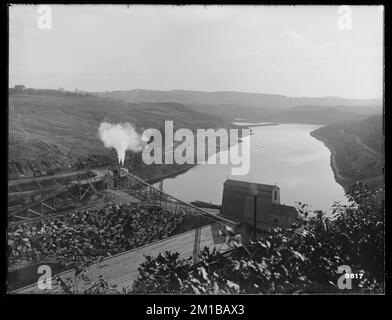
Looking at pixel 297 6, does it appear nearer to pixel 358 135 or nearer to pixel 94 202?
pixel 358 135

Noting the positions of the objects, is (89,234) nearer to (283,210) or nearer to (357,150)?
(283,210)

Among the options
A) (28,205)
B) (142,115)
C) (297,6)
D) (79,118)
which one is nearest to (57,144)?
(79,118)

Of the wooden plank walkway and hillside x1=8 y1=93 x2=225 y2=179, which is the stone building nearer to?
the wooden plank walkway

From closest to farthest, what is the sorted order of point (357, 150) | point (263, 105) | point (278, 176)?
point (278, 176)
point (357, 150)
point (263, 105)

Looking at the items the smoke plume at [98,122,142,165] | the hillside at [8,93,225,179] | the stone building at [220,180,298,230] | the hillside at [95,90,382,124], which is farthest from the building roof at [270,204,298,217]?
the smoke plume at [98,122,142,165]

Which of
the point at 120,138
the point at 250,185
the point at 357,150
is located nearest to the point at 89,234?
the point at 120,138

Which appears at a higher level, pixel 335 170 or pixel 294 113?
pixel 294 113
